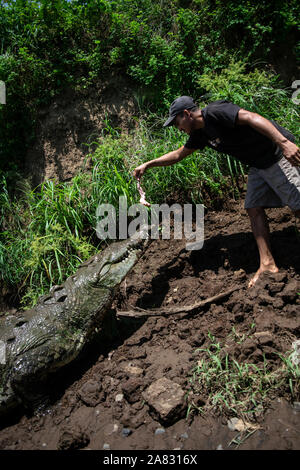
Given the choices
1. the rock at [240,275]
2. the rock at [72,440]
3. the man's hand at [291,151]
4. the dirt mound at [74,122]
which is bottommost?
the rock at [72,440]

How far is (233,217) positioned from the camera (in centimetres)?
406

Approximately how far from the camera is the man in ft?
8.95

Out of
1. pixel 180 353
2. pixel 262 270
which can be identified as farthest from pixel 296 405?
pixel 262 270

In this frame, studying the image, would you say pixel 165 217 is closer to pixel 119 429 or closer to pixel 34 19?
pixel 119 429

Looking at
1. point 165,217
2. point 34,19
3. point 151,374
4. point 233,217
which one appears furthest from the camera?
point 34,19

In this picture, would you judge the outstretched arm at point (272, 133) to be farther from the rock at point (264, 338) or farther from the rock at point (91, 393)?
the rock at point (91, 393)

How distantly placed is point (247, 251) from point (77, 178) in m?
2.84

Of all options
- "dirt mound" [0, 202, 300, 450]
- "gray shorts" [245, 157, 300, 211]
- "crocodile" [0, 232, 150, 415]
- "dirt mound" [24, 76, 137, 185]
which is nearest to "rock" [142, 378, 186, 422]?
"dirt mound" [0, 202, 300, 450]

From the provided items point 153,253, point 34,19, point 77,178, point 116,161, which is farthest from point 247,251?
point 34,19

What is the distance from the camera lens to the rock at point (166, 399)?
222 centimetres

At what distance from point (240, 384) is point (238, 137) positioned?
2.04 metres

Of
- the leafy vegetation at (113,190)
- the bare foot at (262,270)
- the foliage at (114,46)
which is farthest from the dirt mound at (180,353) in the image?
the foliage at (114,46)

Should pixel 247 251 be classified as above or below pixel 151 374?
above
